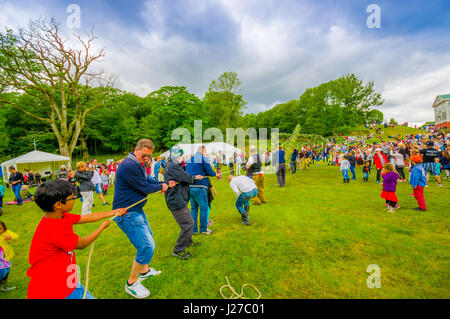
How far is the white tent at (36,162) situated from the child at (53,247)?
24.8m

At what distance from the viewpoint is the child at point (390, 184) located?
652 cm

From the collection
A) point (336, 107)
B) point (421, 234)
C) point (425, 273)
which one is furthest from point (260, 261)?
point (336, 107)

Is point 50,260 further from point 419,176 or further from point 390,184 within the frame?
point 419,176

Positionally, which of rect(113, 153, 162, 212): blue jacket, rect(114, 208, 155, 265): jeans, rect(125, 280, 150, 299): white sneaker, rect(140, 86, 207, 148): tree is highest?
rect(140, 86, 207, 148): tree

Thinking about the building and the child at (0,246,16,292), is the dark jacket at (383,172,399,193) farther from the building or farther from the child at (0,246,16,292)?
the building

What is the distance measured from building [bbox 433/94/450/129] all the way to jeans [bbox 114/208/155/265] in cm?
7431

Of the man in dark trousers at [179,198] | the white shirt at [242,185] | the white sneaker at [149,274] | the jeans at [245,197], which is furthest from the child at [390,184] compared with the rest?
the white sneaker at [149,274]

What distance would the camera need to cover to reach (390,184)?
6617mm

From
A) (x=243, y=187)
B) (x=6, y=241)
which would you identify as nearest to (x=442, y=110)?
(x=243, y=187)

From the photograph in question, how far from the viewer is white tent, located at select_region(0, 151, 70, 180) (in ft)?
63.6

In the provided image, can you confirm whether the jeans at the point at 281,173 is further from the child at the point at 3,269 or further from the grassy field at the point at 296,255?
the child at the point at 3,269

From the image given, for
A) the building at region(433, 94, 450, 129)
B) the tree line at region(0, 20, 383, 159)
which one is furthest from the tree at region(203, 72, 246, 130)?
the building at region(433, 94, 450, 129)

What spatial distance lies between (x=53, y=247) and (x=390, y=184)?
350 inches
